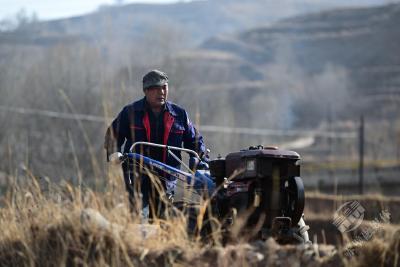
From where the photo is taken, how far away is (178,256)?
720 centimetres

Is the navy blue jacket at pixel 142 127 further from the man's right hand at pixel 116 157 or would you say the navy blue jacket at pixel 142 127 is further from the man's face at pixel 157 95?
the man's right hand at pixel 116 157

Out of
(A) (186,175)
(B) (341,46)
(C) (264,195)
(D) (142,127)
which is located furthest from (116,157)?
(B) (341,46)

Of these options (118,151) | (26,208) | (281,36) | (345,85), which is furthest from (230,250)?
(281,36)

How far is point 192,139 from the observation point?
410 inches

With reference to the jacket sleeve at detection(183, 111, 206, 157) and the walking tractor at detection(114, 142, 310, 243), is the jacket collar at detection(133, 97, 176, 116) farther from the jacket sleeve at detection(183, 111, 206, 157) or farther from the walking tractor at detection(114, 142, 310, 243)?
the walking tractor at detection(114, 142, 310, 243)

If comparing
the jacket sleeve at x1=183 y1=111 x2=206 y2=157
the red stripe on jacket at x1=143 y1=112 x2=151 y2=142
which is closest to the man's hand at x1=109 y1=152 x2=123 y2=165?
the red stripe on jacket at x1=143 y1=112 x2=151 y2=142

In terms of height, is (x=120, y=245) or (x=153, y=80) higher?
(x=153, y=80)

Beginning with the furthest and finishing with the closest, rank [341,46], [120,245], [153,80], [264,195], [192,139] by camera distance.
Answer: [341,46] < [192,139] < [153,80] < [264,195] < [120,245]

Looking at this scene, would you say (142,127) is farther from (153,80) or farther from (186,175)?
(186,175)

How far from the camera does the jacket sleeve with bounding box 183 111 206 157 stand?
1038 centimetres

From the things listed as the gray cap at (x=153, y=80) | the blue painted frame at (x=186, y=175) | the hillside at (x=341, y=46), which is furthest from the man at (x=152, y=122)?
the hillside at (x=341, y=46)

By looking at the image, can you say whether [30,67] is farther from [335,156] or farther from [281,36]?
[281,36]

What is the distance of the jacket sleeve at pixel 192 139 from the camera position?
34.0 ft

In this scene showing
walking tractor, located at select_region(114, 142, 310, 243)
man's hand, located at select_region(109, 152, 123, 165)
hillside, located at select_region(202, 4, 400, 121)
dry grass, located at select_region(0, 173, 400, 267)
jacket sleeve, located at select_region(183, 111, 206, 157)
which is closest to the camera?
dry grass, located at select_region(0, 173, 400, 267)
